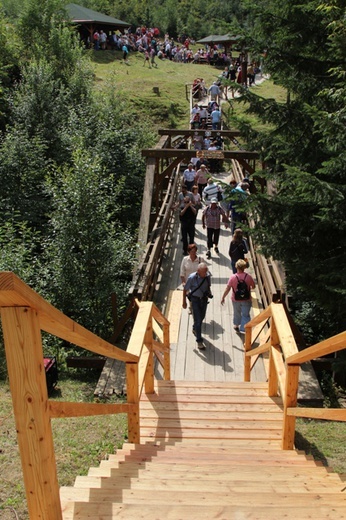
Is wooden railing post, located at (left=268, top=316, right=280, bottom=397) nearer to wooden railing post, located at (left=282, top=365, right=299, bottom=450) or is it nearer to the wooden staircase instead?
the wooden staircase

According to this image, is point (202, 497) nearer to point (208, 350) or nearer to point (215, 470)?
point (215, 470)

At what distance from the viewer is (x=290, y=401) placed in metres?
4.60

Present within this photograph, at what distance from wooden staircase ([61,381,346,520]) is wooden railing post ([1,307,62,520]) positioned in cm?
40

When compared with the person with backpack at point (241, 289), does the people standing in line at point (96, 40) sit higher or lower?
higher

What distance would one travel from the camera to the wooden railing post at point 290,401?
4.51 m

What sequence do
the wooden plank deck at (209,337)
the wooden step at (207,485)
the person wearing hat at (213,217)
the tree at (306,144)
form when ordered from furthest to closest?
1. the person wearing hat at (213,217)
2. the wooden plank deck at (209,337)
3. the tree at (306,144)
4. the wooden step at (207,485)

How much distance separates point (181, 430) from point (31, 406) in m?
3.45

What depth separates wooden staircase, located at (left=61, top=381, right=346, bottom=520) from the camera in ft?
9.36

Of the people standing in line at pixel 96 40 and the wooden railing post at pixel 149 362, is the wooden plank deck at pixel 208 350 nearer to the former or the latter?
the wooden railing post at pixel 149 362

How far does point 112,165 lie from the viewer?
1880cm

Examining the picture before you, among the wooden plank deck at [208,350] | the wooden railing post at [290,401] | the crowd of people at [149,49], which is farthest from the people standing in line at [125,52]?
the wooden railing post at [290,401]

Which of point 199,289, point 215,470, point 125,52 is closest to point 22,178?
point 199,289

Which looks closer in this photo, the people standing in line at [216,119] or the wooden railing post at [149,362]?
the wooden railing post at [149,362]

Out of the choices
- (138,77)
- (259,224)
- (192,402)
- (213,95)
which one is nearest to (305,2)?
(259,224)
